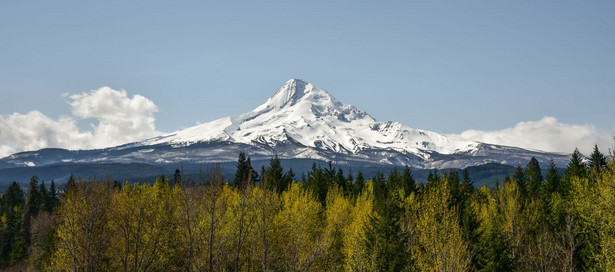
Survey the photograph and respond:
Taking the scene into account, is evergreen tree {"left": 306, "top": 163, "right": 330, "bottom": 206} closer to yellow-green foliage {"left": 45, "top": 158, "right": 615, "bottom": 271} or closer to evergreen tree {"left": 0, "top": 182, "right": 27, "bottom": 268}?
yellow-green foliage {"left": 45, "top": 158, "right": 615, "bottom": 271}

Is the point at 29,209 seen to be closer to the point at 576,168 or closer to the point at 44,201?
the point at 44,201

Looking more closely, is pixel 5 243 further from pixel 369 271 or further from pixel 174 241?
pixel 369 271

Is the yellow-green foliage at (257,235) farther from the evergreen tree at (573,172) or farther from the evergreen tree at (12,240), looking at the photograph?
the evergreen tree at (12,240)

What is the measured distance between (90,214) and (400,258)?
917 inches

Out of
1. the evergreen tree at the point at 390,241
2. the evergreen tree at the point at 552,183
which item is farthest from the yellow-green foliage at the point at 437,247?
the evergreen tree at the point at 552,183

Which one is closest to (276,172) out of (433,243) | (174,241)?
(174,241)

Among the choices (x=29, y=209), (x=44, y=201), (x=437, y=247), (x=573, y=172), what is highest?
(x=573, y=172)

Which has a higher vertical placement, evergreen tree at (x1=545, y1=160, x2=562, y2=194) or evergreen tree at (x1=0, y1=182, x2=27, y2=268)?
evergreen tree at (x1=545, y1=160, x2=562, y2=194)

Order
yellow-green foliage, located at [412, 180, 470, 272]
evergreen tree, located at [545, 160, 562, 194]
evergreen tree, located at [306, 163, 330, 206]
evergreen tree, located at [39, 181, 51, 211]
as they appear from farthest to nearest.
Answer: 1. evergreen tree, located at [39, 181, 51, 211]
2. evergreen tree, located at [306, 163, 330, 206]
3. evergreen tree, located at [545, 160, 562, 194]
4. yellow-green foliage, located at [412, 180, 470, 272]

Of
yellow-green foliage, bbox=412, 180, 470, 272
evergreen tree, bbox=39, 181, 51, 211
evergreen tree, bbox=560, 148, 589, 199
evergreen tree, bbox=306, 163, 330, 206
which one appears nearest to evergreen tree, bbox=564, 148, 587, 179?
evergreen tree, bbox=560, 148, 589, 199

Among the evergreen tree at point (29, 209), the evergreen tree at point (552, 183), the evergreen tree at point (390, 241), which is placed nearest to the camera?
the evergreen tree at point (390, 241)

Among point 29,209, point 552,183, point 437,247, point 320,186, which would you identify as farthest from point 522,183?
point 29,209

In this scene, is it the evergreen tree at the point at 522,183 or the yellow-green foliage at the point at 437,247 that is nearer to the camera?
the yellow-green foliage at the point at 437,247

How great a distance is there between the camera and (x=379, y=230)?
1473 inches
